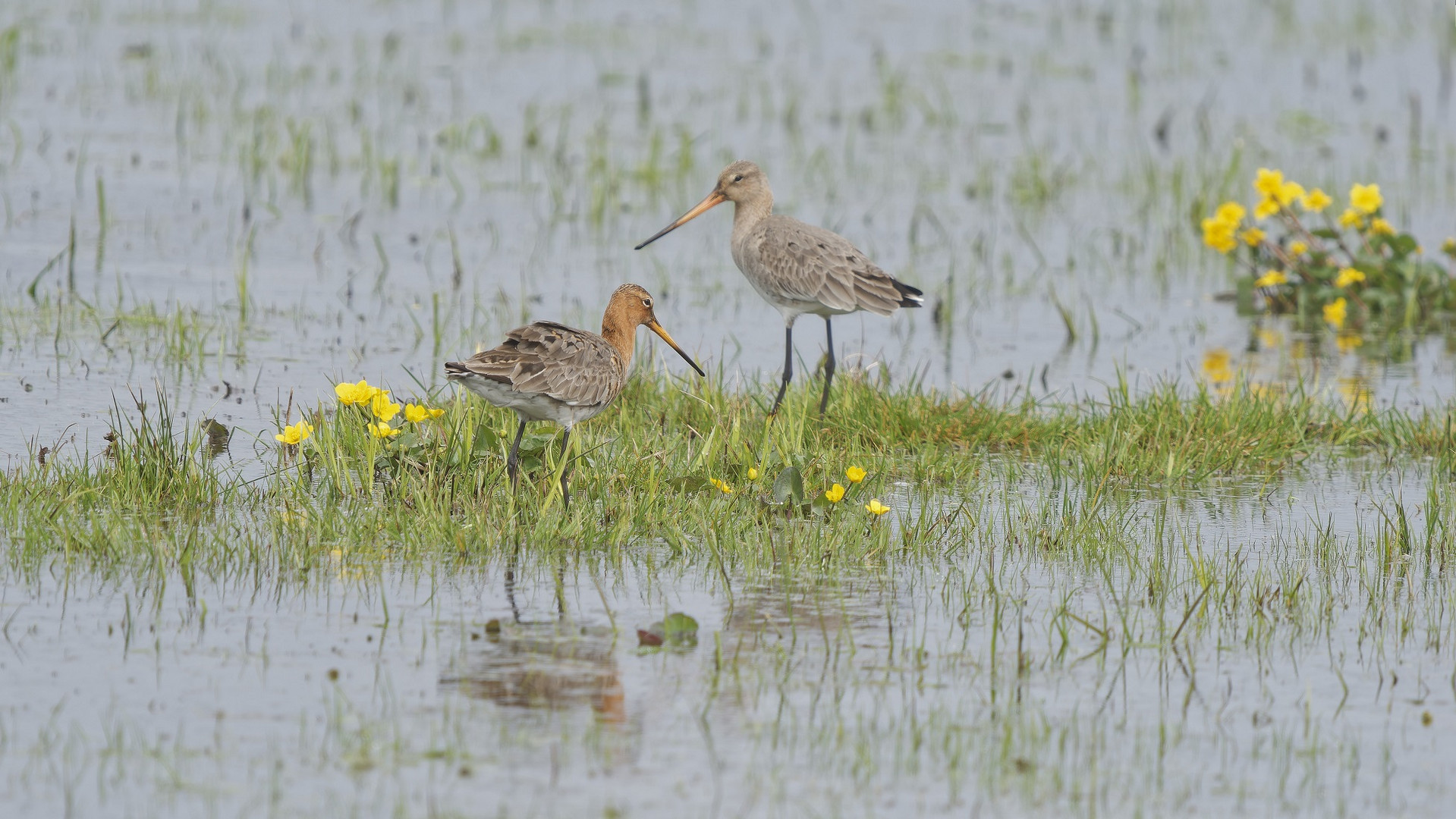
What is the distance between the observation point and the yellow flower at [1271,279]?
43.3ft

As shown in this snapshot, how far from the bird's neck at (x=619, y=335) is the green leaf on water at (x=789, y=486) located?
4.19 feet

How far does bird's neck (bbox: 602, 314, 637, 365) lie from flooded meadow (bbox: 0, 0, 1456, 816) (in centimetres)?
39

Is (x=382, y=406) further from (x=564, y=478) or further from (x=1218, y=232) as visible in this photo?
(x=1218, y=232)

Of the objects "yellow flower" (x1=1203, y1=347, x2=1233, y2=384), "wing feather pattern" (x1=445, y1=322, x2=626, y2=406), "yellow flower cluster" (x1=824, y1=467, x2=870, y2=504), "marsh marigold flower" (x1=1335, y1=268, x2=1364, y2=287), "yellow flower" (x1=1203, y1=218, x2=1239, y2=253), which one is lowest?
"yellow flower cluster" (x1=824, y1=467, x2=870, y2=504)

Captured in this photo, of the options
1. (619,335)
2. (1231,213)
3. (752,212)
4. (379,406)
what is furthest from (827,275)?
(1231,213)

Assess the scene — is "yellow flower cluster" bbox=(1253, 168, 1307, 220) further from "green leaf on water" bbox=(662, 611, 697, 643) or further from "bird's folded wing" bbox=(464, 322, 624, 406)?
"green leaf on water" bbox=(662, 611, 697, 643)

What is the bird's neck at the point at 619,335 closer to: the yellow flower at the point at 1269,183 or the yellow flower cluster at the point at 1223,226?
the yellow flower at the point at 1269,183

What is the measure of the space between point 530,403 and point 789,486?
109 centimetres

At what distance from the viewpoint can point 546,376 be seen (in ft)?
24.6

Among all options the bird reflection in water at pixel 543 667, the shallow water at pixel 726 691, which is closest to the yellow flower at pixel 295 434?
the shallow water at pixel 726 691

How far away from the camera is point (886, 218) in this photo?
617 inches

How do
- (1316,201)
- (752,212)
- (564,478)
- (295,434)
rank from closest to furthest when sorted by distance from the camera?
1. (564,478)
2. (295,434)
3. (752,212)
4. (1316,201)

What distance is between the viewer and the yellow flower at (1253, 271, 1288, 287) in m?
13.2

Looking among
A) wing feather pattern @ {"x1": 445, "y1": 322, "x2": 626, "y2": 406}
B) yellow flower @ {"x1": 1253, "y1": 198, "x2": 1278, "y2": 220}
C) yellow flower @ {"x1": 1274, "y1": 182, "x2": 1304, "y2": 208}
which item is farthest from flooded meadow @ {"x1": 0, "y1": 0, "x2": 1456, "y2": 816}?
yellow flower @ {"x1": 1274, "y1": 182, "x2": 1304, "y2": 208}
